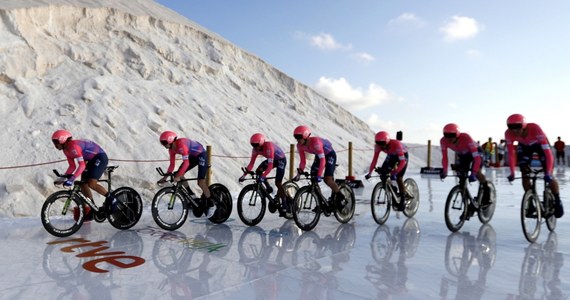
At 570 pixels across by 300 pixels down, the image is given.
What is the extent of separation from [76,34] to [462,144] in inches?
664

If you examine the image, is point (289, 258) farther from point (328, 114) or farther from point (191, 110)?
point (328, 114)

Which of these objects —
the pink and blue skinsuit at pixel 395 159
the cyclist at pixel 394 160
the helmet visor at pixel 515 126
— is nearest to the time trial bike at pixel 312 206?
the cyclist at pixel 394 160

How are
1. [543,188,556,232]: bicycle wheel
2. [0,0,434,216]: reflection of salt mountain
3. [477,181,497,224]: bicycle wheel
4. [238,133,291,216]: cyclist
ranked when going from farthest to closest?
[0,0,434,216]: reflection of salt mountain
[238,133,291,216]: cyclist
[477,181,497,224]: bicycle wheel
[543,188,556,232]: bicycle wheel

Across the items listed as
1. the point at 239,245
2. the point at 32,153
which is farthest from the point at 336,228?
the point at 32,153

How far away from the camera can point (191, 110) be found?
17.4 metres

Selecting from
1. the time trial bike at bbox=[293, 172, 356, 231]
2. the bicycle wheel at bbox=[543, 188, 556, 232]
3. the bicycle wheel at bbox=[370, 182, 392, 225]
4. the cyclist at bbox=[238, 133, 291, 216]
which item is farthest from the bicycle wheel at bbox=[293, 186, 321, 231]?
the bicycle wheel at bbox=[543, 188, 556, 232]

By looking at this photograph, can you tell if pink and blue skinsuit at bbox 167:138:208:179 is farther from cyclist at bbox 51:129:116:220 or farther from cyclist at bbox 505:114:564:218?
cyclist at bbox 505:114:564:218

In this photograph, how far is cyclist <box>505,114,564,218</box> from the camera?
6211 millimetres

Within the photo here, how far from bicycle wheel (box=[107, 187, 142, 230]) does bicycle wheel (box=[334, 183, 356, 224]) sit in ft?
11.3

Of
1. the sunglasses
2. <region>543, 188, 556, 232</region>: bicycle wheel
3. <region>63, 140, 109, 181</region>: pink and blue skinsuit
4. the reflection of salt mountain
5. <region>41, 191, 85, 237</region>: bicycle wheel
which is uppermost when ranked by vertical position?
the reflection of salt mountain

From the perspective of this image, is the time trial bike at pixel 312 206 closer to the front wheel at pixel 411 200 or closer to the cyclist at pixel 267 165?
the cyclist at pixel 267 165

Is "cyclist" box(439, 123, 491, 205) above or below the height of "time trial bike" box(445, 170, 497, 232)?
above

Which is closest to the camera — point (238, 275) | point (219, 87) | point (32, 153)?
point (238, 275)

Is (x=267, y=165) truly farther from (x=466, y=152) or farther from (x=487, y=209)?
(x=487, y=209)
